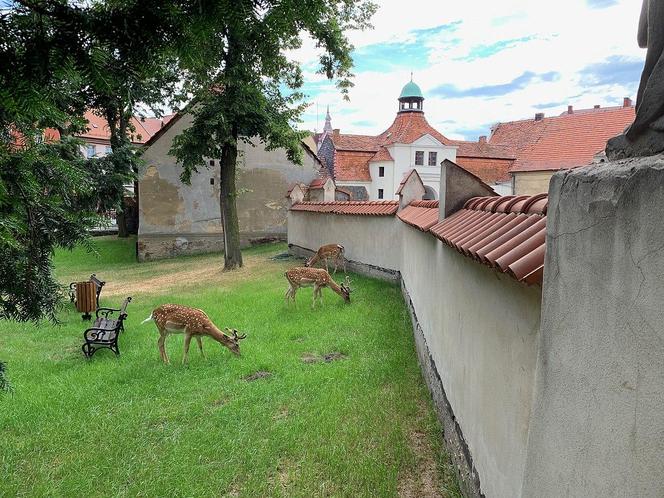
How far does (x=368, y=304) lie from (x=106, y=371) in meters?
5.92

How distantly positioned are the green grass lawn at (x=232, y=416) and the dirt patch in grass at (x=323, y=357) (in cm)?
12

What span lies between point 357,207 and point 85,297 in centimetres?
885

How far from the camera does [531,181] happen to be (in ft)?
94.6

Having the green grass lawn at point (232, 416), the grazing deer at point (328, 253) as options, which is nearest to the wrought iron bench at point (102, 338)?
the green grass lawn at point (232, 416)

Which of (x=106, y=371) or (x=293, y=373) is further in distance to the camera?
(x=106, y=371)

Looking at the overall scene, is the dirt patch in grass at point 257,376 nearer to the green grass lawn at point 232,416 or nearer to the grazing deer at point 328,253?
the green grass lawn at point 232,416

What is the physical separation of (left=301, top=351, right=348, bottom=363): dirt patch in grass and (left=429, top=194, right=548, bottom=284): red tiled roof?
393 centimetres

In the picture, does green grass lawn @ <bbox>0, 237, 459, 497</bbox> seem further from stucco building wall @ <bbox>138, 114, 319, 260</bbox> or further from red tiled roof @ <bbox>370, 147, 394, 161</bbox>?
red tiled roof @ <bbox>370, 147, 394, 161</bbox>

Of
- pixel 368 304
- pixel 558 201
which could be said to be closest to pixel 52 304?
pixel 558 201

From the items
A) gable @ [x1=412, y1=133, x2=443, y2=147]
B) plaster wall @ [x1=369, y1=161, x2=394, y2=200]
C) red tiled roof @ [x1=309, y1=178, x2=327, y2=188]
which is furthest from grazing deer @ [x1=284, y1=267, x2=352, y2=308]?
gable @ [x1=412, y1=133, x2=443, y2=147]

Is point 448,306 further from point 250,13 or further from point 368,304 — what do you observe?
point 368,304

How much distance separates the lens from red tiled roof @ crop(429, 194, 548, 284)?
2.16 meters

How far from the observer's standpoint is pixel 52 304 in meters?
4.01

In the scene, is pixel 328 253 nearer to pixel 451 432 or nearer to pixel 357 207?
pixel 357 207
